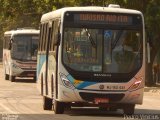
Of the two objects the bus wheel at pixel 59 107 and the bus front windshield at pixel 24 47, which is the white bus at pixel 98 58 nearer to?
the bus wheel at pixel 59 107

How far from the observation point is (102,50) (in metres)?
18.7

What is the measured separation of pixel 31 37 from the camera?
41156 millimetres

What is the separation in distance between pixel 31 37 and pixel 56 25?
21869 millimetres

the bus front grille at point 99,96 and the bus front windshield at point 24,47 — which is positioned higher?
the bus front grille at point 99,96

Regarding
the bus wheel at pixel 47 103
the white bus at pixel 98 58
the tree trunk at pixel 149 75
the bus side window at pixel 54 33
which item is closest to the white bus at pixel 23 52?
the tree trunk at pixel 149 75

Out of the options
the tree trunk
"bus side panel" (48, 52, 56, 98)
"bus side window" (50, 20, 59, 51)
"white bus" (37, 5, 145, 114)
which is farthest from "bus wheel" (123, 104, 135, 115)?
the tree trunk

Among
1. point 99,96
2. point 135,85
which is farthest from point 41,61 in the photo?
point 135,85

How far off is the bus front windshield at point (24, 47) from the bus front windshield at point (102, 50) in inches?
886

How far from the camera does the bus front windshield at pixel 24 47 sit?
41209 mm

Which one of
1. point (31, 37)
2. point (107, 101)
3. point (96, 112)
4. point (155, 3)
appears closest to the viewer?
point (107, 101)

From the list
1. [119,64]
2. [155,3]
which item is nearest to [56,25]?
[119,64]

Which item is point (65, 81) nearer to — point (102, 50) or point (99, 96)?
point (99, 96)

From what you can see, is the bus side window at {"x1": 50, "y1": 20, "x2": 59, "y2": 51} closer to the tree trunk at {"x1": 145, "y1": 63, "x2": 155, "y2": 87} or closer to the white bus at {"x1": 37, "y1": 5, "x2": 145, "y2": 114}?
the white bus at {"x1": 37, "y1": 5, "x2": 145, "y2": 114}

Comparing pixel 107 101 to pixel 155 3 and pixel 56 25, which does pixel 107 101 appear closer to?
pixel 56 25
